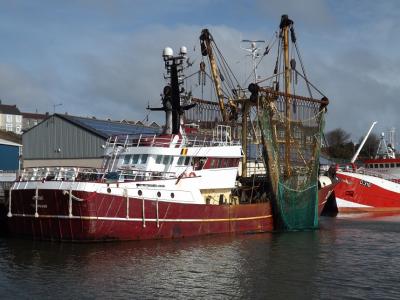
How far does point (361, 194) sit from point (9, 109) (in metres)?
90.0

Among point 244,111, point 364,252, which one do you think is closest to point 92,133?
point 244,111

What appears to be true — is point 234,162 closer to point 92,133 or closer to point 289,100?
point 289,100

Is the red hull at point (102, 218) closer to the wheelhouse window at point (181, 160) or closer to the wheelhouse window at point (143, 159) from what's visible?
the wheelhouse window at point (181, 160)

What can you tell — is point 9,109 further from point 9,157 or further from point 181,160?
point 181,160

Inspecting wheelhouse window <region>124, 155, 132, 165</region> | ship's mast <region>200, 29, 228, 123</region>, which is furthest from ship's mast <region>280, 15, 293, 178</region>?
wheelhouse window <region>124, 155, 132, 165</region>

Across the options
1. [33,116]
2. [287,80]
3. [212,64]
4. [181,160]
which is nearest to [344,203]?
[287,80]

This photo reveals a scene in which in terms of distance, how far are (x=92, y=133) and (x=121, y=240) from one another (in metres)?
24.6

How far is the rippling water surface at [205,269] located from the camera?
16.5m

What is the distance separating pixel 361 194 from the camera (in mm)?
47625

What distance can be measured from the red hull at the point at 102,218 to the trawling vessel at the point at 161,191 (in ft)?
0.13

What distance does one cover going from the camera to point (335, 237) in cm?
2869

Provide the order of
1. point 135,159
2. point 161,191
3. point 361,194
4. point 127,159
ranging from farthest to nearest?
point 361,194 < point 127,159 < point 135,159 < point 161,191

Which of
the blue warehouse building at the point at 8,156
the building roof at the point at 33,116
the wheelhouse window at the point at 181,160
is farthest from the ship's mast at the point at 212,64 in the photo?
the building roof at the point at 33,116

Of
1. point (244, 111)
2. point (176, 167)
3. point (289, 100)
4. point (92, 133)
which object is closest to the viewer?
point (176, 167)
